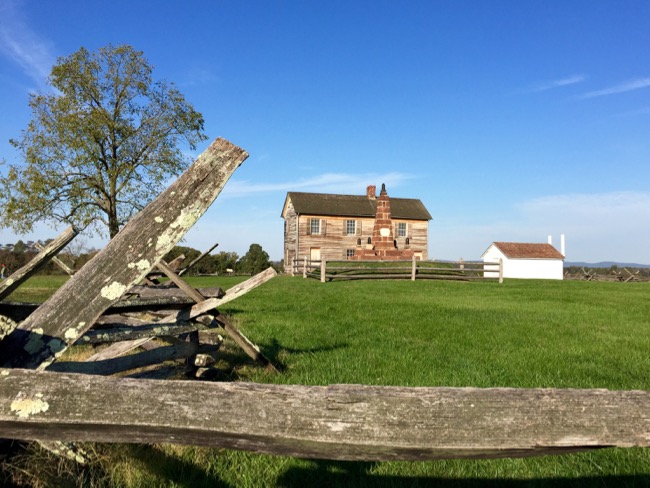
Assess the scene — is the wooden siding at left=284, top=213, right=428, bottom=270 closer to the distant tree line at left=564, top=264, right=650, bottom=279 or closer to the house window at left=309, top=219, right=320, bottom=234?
the house window at left=309, top=219, right=320, bottom=234

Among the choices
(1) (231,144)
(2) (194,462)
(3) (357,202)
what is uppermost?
(3) (357,202)

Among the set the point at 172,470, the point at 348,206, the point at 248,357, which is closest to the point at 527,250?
the point at 348,206

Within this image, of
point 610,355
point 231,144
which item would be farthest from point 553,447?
point 610,355

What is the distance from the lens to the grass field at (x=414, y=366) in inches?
122

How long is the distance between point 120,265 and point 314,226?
4223 cm

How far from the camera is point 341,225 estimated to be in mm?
45469

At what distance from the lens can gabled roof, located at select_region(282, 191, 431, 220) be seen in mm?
44906

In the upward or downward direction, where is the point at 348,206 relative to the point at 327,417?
upward

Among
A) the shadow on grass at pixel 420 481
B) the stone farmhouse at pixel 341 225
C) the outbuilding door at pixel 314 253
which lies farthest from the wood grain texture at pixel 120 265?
the outbuilding door at pixel 314 253

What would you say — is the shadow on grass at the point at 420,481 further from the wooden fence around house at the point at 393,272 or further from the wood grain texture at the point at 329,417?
the wooden fence around house at the point at 393,272

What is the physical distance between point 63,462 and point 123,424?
183cm

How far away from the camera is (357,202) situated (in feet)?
156

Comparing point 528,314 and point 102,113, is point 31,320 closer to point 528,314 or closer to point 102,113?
point 528,314

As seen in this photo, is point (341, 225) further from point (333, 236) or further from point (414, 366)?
point (414, 366)
